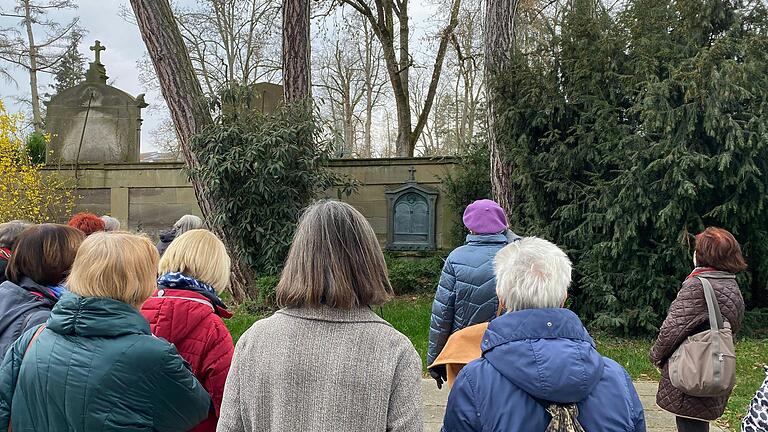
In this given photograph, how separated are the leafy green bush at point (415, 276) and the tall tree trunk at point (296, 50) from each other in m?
3.82

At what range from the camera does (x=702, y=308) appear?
4035 millimetres

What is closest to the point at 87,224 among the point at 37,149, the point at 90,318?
the point at 90,318

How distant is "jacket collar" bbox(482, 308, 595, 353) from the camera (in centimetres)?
200

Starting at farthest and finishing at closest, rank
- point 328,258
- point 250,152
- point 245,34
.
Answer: point 245,34 → point 250,152 → point 328,258

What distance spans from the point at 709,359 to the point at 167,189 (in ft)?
42.5

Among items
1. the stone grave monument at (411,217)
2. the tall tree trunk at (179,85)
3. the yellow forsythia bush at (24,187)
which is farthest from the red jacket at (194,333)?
the yellow forsythia bush at (24,187)

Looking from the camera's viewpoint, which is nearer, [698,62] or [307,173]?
[698,62]

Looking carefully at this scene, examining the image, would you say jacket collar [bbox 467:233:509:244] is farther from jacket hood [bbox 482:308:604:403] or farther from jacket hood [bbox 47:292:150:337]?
jacket hood [bbox 47:292:150:337]

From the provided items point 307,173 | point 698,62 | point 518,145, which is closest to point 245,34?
point 307,173

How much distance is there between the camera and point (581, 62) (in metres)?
8.75

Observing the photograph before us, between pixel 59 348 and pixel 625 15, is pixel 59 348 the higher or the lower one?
the lower one

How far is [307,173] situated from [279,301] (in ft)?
28.9

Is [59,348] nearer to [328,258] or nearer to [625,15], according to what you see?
[328,258]

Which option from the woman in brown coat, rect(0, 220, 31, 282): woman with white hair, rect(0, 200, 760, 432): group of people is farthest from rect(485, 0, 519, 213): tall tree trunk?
rect(0, 220, 31, 282): woman with white hair
